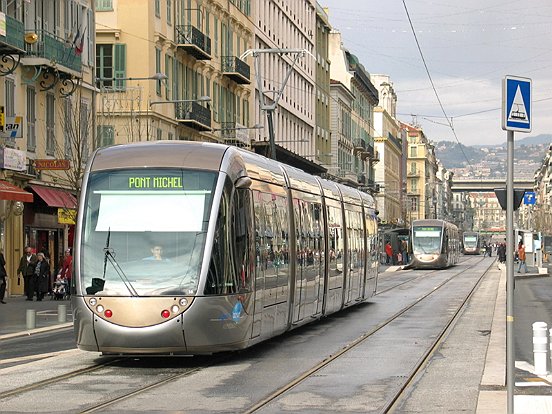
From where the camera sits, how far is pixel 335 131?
355 feet

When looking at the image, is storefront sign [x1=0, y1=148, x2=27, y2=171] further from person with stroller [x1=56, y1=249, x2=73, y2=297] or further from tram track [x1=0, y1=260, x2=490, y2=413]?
tram track [x1=0, y1=260, x2=490, y2=413]

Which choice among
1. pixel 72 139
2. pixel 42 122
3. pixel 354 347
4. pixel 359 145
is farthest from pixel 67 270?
pixel 359 145

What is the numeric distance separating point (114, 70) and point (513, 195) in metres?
42.5

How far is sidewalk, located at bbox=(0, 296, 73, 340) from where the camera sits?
26.2 meters

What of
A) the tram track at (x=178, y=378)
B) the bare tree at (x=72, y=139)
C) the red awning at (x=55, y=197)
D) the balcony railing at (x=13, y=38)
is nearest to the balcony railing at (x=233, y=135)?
the bare tree at (x=72, y=139)

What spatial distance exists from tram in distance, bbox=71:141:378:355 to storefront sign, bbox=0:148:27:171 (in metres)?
19.9

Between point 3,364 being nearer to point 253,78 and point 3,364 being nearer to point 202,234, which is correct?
point 202,234

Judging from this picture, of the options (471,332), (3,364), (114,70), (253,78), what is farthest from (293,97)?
(3,364)

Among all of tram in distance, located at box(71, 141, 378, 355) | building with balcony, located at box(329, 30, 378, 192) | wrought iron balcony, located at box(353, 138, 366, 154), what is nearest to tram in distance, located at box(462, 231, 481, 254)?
building with balcony, located at box(329, 30, 378, 192)

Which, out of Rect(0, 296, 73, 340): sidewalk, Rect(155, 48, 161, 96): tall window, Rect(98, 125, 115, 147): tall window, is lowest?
Rect(0, 296, 73, 340): sidewalk

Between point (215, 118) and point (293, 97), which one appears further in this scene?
point (293, 97)

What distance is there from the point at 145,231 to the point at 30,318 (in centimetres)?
1049

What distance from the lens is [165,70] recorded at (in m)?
55.1

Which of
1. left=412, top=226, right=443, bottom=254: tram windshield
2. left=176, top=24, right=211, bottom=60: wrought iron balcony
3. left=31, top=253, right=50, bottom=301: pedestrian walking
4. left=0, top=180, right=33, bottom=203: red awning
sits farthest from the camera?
left=412, top=226, right=443, bottom=254: tram windshield
